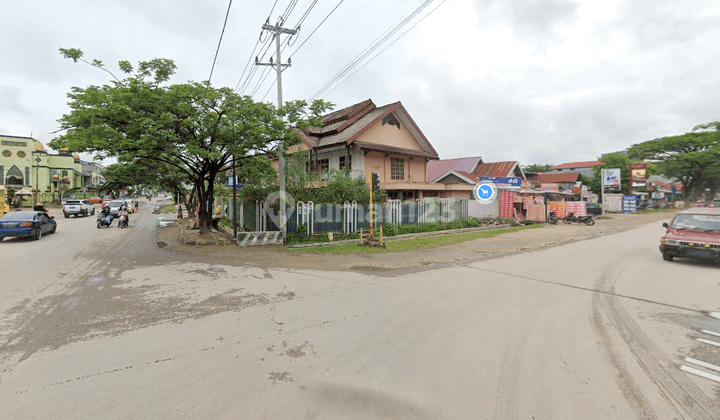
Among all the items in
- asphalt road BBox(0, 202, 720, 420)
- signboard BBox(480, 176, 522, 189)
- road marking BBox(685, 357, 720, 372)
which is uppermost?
signboard BBox(480, 176, 522, 189)

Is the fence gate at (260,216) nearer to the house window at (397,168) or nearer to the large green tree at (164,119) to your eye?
the large green tree at (164,119)

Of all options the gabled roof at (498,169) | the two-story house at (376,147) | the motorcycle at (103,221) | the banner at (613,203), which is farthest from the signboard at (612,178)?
the motorcycle at (103,221)

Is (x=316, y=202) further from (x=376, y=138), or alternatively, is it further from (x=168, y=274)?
(x=376, y=138)

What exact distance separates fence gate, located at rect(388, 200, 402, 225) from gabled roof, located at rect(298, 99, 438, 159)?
498 cm

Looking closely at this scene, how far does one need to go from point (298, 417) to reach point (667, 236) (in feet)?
39.0

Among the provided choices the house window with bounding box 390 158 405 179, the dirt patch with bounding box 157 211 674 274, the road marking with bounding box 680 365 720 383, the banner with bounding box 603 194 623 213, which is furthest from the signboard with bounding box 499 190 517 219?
the banner with bounding box 603 194 623 213

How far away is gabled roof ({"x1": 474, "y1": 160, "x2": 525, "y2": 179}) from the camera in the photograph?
35900mm

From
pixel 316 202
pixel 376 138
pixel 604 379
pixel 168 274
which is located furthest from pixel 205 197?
pixel 604 379

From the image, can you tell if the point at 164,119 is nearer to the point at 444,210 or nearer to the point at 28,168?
the point at 444,210

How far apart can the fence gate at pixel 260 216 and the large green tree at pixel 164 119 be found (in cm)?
332

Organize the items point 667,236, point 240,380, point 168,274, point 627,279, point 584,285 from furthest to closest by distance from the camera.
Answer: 1. point 667,236
2. point 168,274
3. point 627,279
4. point 584,285
5. point 240,380

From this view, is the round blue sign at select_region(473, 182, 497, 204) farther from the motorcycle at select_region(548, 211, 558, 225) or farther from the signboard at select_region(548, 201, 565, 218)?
the signboard at select_region(548, 201, 565, 218)

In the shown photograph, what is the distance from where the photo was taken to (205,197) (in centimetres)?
1616

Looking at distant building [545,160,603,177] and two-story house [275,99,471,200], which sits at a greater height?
distant building [545,160,603,177]
